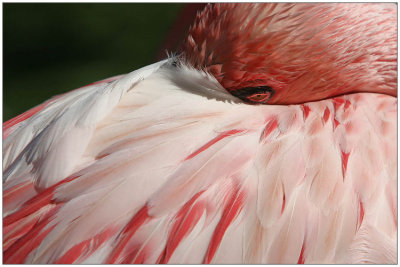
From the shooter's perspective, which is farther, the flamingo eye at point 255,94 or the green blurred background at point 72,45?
the green blurred background at point 72,45

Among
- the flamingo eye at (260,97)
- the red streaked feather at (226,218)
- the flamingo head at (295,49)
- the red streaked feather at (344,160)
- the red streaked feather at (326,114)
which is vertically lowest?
the red streaked feather at (226,218)

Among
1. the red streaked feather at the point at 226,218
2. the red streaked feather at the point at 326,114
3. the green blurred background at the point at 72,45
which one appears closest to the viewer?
the red streaked feather at the point at 226,218

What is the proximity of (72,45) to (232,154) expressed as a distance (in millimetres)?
1251

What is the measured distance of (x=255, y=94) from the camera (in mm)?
868

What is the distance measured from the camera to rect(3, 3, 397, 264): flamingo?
73cm

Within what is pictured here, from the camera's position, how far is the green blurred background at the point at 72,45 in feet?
4.95

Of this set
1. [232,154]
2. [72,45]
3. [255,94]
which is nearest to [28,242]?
[232,154]

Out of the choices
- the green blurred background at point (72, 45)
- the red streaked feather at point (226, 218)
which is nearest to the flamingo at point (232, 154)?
the red streaked feather at point (226, 218)

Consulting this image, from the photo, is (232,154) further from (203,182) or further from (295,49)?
(295,49)

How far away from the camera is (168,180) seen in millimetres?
764

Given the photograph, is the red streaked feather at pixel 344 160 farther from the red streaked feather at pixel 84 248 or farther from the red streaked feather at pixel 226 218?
the red streaked feather at pixel 84 248

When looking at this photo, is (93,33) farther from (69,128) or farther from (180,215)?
(180,215)

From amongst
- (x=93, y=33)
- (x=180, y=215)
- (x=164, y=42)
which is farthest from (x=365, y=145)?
(x=93, y=33)

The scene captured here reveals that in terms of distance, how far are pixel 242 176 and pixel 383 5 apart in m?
0.47
